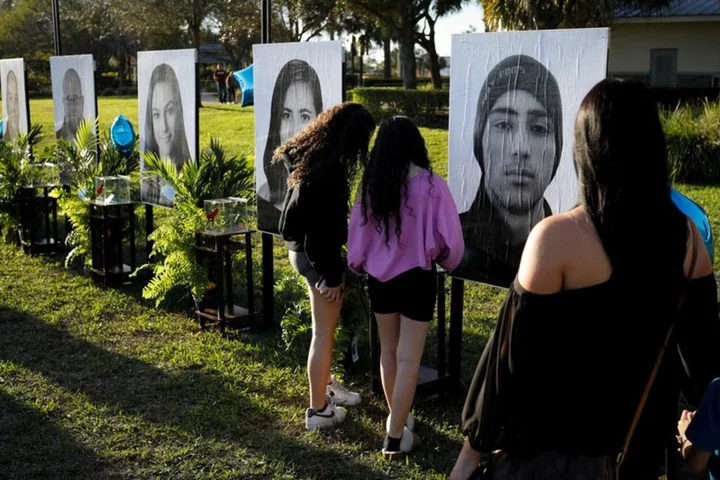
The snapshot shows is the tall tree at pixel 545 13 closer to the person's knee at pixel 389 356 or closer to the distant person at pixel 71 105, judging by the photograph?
the distant person at pixel 71 105

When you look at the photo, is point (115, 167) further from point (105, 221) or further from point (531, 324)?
point (531, 324)

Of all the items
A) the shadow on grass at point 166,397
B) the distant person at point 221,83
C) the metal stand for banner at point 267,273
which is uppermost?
the distant person at point 221,83

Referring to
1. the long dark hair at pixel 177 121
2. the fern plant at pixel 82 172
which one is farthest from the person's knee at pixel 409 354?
the fern plant at pixel 82 172

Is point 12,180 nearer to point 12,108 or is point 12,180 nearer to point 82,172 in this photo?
point 82,172

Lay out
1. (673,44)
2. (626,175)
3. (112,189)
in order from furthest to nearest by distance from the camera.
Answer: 1. (673,44)
2. (112,189)
3. (626,175)

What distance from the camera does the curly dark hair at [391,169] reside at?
150 inches

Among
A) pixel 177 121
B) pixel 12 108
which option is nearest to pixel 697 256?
pixel 177 121

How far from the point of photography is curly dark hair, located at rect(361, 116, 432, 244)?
3807 millimetres

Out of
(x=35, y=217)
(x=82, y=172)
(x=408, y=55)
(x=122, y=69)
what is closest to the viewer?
(x=82, y=172)

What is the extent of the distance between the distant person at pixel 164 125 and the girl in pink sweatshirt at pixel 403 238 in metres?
3.32

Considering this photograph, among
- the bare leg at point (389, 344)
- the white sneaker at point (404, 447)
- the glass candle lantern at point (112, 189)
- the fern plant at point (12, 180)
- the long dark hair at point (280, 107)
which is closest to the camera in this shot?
the bare leg at point (389, 344)

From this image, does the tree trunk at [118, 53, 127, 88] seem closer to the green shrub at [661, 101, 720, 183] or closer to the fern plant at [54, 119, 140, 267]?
the green shrub at [661, 101, 720, 183]

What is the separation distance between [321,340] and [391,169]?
3.63 ft

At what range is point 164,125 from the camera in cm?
717
